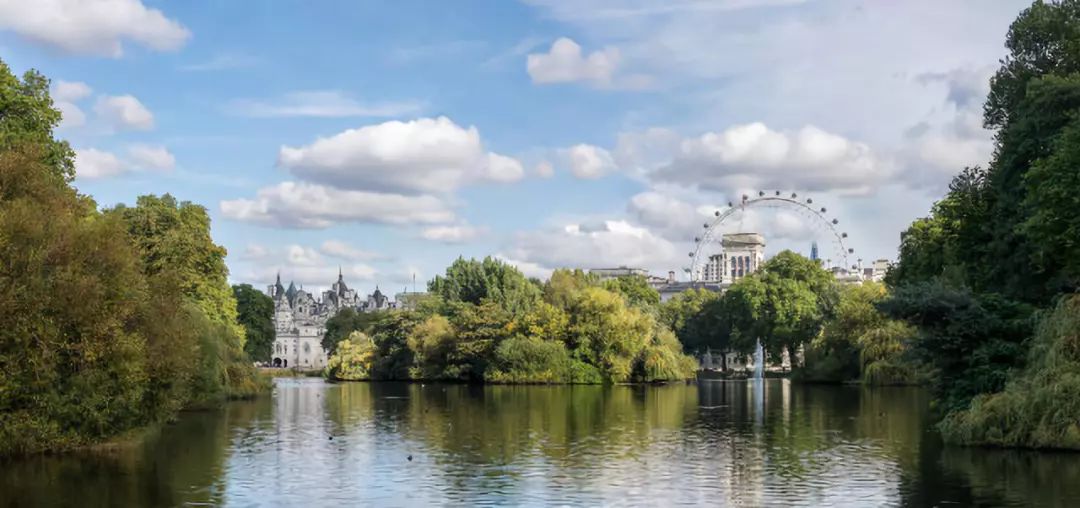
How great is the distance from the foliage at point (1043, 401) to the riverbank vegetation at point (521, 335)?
5498 cm

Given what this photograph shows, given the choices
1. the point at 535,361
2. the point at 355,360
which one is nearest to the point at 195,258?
the point at 535,361

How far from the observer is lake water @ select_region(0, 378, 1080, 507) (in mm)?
25109

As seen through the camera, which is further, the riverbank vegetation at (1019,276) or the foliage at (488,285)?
the foliage at (488,285)

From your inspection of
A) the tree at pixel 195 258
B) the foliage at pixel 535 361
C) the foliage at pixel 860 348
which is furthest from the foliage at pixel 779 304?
the tree at pixel 195 258

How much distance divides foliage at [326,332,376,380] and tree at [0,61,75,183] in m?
71.4

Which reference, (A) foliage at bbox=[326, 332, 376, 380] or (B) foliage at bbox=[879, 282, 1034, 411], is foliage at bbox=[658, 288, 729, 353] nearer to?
(A) foliage at bbox=[326, 332, 376, 380]

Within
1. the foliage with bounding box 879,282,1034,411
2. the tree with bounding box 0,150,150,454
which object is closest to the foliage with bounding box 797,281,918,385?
the foliage with bounding box 879,282,1034,411

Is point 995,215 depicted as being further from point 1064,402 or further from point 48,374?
point 48,374

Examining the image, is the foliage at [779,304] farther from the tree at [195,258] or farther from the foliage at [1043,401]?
the foliage at [1043,401]

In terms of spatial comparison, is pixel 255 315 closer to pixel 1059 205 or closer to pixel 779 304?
pixel 779 304

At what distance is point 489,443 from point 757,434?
10224mm

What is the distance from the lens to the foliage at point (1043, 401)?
101 feet

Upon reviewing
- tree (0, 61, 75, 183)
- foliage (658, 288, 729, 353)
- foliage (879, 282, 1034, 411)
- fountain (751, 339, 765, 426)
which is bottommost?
fountain (751, 339, 765, 426)

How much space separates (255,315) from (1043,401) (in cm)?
10141
